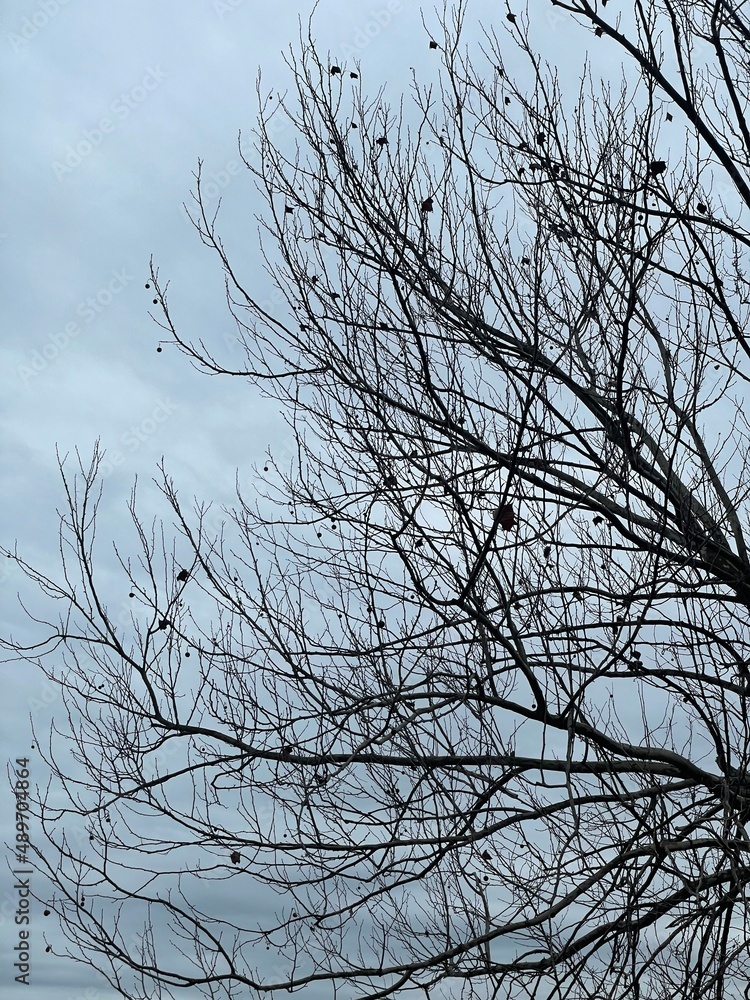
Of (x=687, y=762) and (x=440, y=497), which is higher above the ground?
(x=440, y=497)

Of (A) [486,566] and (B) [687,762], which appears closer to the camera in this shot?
(A) [486,566]

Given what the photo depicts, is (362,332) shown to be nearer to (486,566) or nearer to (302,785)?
(486,566)

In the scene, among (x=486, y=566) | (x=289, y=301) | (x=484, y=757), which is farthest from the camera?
(x=289, y=301)

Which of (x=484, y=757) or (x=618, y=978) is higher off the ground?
(x=484, y=757)

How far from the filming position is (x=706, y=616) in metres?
4.02

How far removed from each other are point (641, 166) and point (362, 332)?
180cm

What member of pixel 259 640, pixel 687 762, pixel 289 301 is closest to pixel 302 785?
pixel 259 640

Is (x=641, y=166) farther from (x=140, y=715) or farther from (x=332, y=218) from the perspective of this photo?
(x=140, y=715)

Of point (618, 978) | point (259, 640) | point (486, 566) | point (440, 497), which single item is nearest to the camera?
point (486, 566)

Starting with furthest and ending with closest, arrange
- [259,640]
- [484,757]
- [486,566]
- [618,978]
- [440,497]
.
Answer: [259,640] → [484,757] → [440,497] → [618,978] → [486,566]

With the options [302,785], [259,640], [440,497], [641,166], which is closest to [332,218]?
[641,166]

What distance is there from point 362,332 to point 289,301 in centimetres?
63

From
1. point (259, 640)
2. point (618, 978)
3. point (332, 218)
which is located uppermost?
point (332, 218)

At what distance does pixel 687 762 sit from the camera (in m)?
5.27
